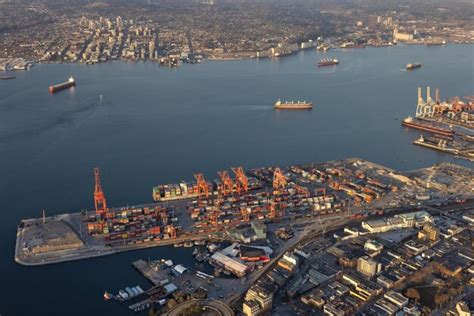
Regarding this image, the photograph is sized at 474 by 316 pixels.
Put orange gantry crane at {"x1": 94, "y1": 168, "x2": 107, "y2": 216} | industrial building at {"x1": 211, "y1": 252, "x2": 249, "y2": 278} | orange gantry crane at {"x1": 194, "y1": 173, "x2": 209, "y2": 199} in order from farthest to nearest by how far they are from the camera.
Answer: orange gantry crane at {"x1": 194, "y1": 173, "x2": 209, "y2": 199}, orange gantry crane at {"x1": 94, "y1": 168, "x2": 107, "y2": 216}, industrial building at {"x1": 211, "y1": 252, "x2": 249, "y2": 278}

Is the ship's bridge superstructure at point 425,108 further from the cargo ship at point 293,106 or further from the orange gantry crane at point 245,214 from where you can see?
the orange gantry crane at point 245,214

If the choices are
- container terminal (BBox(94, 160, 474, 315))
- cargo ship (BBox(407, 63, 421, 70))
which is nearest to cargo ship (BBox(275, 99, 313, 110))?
container terminal (BBox(94, 160, 474, 315))

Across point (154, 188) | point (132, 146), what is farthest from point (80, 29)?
point (154, 188)

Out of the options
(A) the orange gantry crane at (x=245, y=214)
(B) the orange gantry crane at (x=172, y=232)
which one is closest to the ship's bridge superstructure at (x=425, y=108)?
(A) the orange gantry crane at (x=245, y=214)

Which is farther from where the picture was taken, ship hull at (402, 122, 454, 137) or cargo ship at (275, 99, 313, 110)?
cargo ship at (275, 99, 313, 110)

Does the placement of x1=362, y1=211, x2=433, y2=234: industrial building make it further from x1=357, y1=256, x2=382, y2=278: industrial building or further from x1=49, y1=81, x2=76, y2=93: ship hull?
x1=49, y1=81, x2=76, y2=93: ship hull

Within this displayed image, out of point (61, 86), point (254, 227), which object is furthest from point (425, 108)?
point (61, 86)
